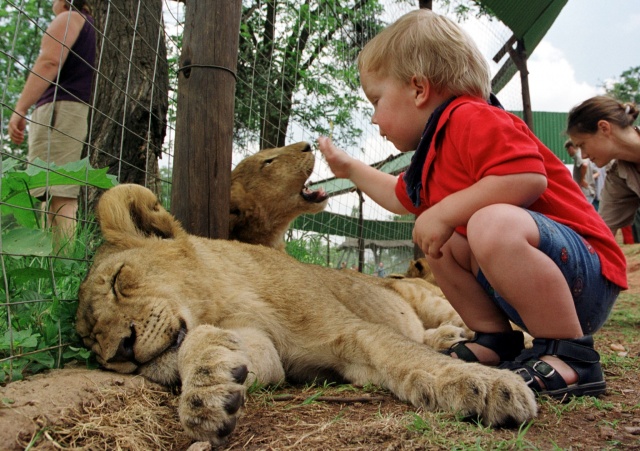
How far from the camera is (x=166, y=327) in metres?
2.22

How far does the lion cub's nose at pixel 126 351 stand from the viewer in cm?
217

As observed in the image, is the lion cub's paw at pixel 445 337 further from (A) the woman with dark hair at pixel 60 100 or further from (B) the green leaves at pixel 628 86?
(B) the green leaves at pixel 628 86

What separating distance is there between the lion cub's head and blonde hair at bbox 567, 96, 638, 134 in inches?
84.8

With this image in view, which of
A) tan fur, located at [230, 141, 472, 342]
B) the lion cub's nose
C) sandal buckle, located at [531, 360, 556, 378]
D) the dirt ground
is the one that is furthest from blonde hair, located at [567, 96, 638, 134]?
the lion cub's nose

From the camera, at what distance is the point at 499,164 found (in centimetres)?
210

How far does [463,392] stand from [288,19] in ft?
21.6

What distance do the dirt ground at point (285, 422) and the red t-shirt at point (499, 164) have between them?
0.65 meters

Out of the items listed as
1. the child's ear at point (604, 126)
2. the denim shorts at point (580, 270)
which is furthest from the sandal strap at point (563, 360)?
the child's ear at point (604, 126)

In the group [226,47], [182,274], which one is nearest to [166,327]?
[182,274]

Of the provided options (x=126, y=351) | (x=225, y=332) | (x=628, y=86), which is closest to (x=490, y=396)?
(x=225, y=332)

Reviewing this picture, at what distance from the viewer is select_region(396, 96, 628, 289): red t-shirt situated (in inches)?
82.7

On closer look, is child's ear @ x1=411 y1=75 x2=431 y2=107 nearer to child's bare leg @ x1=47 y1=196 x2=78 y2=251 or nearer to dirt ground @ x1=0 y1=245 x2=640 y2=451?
dirt ground @ x1=0 y1=245 x2=640 y2=451

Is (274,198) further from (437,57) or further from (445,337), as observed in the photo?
(437,57)

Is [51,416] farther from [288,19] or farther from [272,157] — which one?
[288,19]
